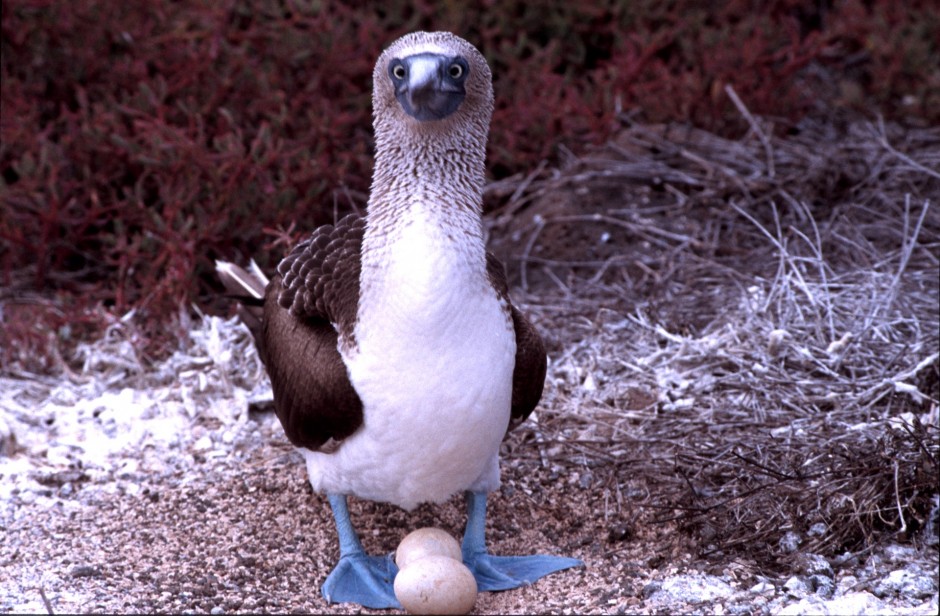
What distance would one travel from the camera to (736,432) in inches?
175

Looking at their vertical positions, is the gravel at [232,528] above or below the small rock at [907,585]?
below

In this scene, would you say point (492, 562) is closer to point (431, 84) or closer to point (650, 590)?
point (650, 590)

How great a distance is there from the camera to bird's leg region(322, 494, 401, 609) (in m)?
3.68

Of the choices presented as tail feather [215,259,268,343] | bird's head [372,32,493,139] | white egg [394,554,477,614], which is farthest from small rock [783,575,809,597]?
tail feather [215,259,268,343]

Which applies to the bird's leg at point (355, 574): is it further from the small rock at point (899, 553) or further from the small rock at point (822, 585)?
the small rock at point (899, 553)

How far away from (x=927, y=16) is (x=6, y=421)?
5.53 m

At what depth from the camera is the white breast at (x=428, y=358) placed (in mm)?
3373

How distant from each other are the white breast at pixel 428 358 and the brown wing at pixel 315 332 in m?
0.08

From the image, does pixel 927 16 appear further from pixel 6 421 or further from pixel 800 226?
pixel 6 421

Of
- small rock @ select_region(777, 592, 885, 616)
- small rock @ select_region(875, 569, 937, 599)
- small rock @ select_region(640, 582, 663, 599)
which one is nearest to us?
small rock @ select_region(777, 592, 885, 616)

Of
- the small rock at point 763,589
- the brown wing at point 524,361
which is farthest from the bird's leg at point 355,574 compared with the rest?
the small rock at point 763,589

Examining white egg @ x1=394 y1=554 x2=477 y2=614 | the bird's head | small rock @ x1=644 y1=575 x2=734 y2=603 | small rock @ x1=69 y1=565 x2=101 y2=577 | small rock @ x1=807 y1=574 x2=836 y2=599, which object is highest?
the bird's head

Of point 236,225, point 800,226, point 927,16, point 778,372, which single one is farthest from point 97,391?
point 927,16

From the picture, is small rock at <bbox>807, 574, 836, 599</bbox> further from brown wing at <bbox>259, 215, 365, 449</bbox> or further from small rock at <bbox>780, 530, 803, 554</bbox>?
brown wing at <bbox>259, 215, 365, 449</bbox>
